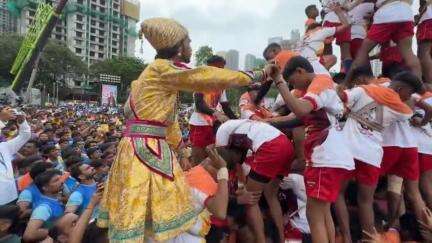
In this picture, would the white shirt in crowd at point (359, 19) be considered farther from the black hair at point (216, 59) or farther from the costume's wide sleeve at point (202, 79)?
the costume's wide sleeve at point (202, 79)

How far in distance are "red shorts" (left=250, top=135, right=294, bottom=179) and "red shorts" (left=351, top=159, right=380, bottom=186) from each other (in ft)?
2.49

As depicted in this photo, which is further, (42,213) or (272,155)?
Result: (42,213)

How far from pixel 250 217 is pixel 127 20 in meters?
122

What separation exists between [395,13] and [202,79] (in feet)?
9.57

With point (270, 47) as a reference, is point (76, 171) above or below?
below

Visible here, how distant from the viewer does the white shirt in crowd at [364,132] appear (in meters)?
4.18

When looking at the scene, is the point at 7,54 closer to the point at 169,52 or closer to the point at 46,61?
the point at 46,61

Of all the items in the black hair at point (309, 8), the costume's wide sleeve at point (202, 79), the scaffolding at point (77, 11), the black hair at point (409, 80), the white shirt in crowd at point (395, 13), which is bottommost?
the costume's wide sleeve at point (202, 79)

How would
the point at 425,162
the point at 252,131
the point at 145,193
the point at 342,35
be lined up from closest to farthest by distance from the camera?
1. the point at 145,193
2. the point at 252,131
3. the point at 425,162
4. the point at 342,35

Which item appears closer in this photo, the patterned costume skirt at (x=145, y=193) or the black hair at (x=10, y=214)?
the patterned costume skirt at (x=145, y=193)

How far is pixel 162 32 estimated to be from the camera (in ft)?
10.9

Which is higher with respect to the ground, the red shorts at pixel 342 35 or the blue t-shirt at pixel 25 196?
the red shorts at pixel 342 35

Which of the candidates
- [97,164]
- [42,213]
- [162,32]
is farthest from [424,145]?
[97,164]

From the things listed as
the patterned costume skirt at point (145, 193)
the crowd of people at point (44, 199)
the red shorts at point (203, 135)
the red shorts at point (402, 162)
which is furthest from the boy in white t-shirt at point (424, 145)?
the crowd of people at point (44, 199)
